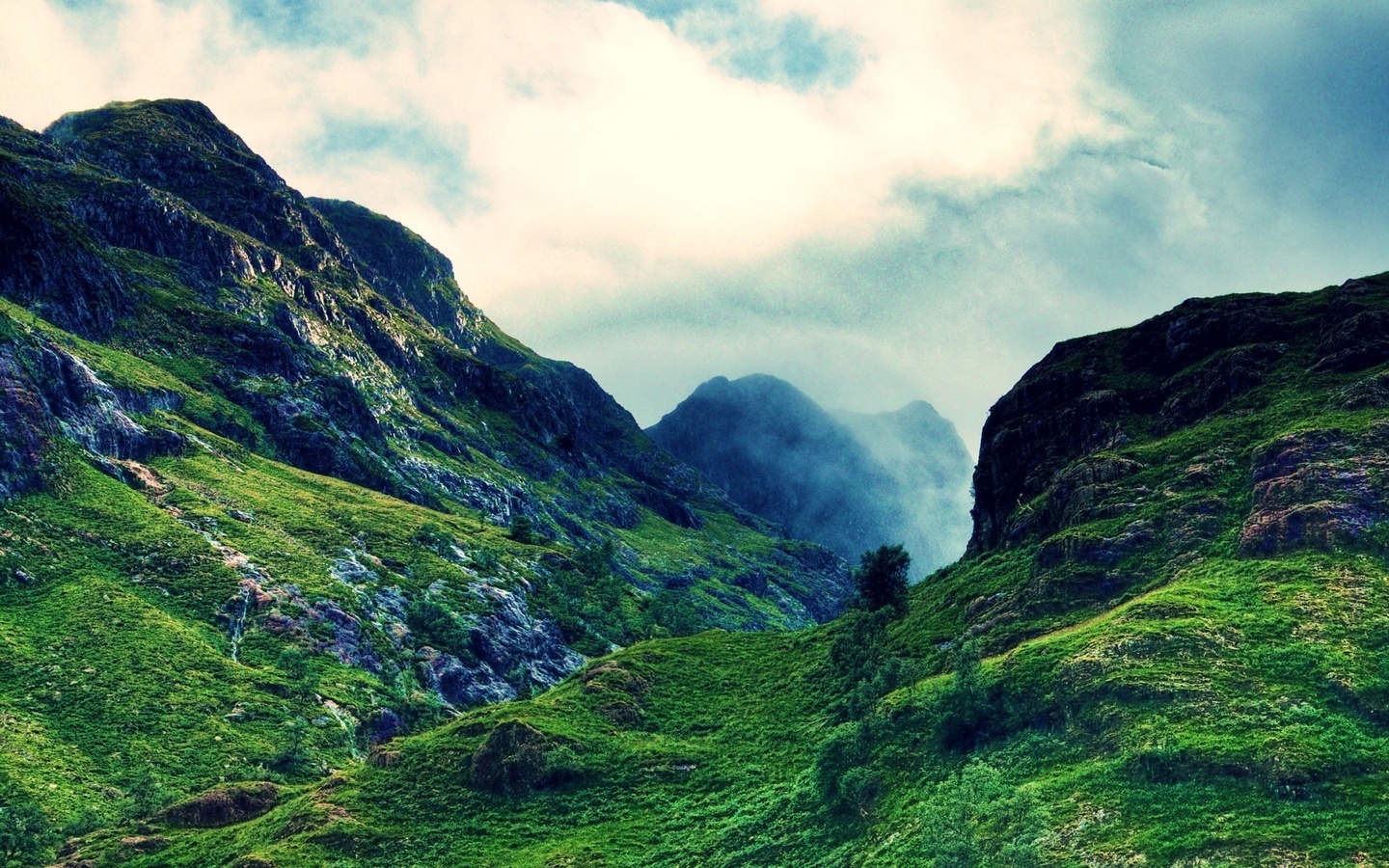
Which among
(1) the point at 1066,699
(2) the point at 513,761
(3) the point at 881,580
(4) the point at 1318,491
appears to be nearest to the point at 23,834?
(2) the point at 513,761

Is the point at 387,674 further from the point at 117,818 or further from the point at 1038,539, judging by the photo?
the point at 1038,539

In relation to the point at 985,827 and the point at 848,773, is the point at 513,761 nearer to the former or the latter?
the point at 848,773

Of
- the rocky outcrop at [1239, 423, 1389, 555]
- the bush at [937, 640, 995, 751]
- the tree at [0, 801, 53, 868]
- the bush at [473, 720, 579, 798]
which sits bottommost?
the tree at [0, 801, 53, 868]

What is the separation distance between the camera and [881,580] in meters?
160

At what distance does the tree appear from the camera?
105 meters

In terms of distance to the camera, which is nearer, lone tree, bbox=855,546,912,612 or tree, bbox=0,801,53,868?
tree, bbox=0,801,53,868

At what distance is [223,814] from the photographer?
389 feet

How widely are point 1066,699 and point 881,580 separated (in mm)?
66486

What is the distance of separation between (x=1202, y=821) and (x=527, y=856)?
227ft

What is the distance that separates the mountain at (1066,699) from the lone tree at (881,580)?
344 centimetres

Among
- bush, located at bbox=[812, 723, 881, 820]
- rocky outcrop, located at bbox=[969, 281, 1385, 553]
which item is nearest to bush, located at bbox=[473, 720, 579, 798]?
bush, located at bbox=[812, 723, 881, 820]

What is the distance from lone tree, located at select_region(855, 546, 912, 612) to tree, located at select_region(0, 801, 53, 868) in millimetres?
115630

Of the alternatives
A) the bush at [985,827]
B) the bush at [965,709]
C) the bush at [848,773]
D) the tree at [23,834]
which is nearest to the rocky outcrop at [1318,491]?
the bush at [965,709]

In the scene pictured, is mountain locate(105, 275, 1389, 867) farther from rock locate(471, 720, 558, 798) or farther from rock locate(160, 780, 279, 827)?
rock locate(160, 780, 279, 827)
